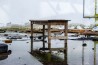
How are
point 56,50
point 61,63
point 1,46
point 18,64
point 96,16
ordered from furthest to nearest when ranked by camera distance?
point 96,16, point 56,50, point 1,46, point 61,63, point 18,64

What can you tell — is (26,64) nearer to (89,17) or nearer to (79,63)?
(79,63)

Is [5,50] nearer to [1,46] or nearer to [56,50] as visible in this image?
[1,46]

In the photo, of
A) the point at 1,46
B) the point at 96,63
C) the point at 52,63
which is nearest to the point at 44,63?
the point at 52,63

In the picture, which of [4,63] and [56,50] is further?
[56,50]

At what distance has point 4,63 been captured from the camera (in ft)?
61.1

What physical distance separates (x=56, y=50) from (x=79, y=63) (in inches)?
375

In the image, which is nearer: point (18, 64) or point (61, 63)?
point (18, 64)

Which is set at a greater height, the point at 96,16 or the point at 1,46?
the point at 96,16

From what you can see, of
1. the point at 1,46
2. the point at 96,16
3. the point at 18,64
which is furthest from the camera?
the point at 96,16

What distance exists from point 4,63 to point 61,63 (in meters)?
3.88

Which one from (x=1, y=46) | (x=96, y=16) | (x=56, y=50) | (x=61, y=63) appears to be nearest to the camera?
(x=61, y=63)

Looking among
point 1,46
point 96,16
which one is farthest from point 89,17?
point 1,46

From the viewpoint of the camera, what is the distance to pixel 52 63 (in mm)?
19391

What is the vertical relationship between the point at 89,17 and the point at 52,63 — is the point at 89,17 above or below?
above
